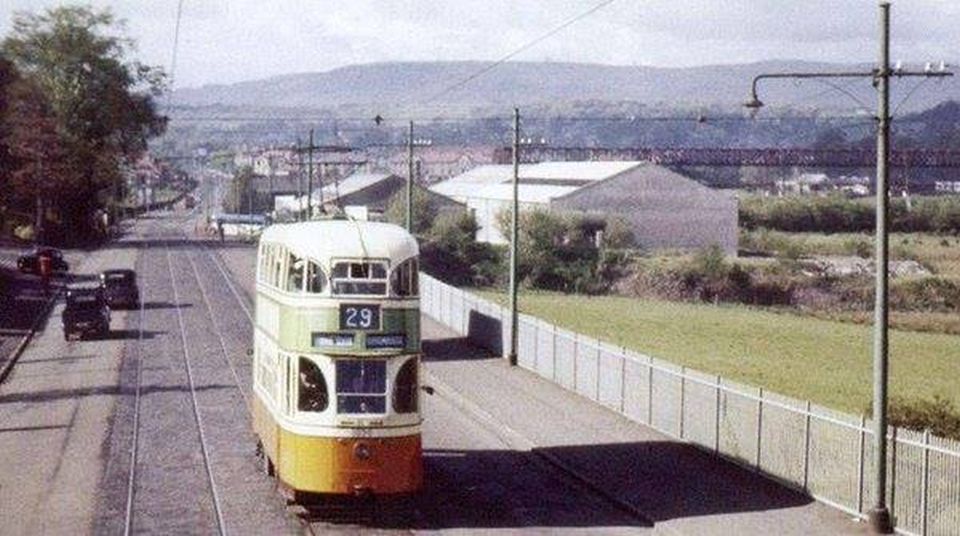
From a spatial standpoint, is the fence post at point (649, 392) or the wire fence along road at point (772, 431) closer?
the wire fence along road at point (772, 431)

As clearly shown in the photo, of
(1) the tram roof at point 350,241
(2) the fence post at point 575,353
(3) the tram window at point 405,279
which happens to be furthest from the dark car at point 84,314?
(3) the tram window at point 405,279

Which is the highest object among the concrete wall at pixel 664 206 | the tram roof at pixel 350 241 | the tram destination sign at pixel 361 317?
the concrete wall at pixel 664 206

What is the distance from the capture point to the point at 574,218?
10344 centimetres

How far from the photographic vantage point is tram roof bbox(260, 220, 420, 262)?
24266 mm

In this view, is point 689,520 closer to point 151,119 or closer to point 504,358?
point 504,358

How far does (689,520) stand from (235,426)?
14111mm

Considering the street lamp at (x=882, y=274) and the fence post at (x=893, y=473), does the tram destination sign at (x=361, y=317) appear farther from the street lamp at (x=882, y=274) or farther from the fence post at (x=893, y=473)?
the fence post at (x=893, y=473)

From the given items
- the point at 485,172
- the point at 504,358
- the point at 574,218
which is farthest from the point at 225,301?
the point at 485,172

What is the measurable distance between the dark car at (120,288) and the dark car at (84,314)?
31.8ft

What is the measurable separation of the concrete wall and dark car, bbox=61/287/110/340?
189 ft

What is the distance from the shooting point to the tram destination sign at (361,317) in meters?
23.6

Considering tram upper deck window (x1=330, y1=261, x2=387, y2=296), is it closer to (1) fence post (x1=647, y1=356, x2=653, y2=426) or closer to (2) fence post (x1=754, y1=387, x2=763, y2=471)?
(2) fence post (x1=754, y1=387, x2=763, y2=471)

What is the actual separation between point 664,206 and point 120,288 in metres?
55.7

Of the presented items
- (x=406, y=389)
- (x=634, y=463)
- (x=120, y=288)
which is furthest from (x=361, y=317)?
(x=120, y=288)
